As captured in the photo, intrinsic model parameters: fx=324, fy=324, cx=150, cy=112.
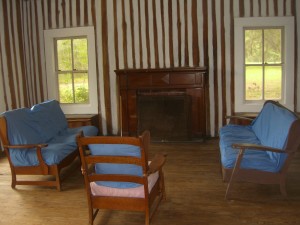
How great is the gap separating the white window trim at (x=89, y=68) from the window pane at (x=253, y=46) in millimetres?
2901

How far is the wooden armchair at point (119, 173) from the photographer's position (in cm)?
263

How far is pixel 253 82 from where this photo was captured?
6.05 metres

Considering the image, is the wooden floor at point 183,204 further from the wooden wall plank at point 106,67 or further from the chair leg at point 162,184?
the wooden wall plank at point 106,67

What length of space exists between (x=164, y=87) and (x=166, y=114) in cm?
50

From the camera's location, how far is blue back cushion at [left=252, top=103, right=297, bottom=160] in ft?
10.8

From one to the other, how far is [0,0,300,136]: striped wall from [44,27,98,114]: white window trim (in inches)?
4.6

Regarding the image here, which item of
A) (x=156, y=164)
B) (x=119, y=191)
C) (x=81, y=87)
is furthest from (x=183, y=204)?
(x=81, y=87)

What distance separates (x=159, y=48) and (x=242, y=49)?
152cm

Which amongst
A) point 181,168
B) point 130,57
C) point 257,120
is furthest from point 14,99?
point 257,120

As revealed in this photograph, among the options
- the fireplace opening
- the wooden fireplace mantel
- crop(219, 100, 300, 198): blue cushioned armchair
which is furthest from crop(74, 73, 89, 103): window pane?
crop(219, 100, 300, 198): blue cushioned armchair

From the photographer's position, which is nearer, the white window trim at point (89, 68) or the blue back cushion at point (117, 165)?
the blue back cushion at point (117, 165)

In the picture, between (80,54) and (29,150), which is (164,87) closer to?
(80,54)

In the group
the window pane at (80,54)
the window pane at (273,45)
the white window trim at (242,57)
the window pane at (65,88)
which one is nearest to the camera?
the white window trim at (242,57)

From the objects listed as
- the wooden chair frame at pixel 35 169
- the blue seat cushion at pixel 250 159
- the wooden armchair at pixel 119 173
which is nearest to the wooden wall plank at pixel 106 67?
the wooden chair frame at pixel 35 169
